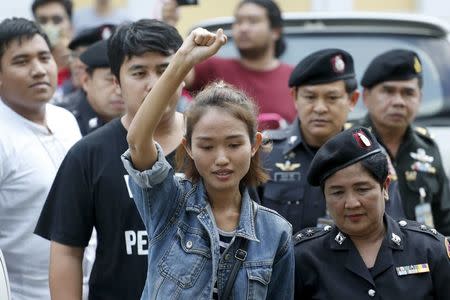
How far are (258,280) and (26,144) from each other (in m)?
1.65

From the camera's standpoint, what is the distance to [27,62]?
19.4 ft

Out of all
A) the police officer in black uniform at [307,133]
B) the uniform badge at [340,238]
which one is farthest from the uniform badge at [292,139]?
the uniform badge at [340,238]

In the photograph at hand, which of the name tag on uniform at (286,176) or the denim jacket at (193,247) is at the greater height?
the denim jacket at (193,247)

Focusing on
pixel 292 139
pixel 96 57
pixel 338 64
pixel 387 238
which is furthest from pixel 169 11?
pixel 387 238

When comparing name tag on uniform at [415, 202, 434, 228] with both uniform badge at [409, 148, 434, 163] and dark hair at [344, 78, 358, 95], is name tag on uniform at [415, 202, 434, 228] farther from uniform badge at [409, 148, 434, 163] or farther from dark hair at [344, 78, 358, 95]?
dark hair at [344, 78, 358, 95]

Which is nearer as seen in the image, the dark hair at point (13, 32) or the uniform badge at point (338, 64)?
the dark hair at point (13, 32)

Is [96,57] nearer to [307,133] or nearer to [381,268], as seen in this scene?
[307,133]

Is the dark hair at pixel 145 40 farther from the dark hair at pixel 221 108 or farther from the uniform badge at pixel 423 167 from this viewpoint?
the uniform badge at pixel 423 167

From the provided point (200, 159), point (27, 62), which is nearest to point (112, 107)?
point (27, 62)

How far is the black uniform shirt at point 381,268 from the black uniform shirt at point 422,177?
141cm

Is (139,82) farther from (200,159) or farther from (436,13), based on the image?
(436,13)

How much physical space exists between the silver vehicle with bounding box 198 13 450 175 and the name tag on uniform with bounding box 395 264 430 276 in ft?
10.6

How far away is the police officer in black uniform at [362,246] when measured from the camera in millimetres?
4664

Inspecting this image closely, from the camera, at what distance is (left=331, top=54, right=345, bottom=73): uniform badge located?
6027 millimetres
